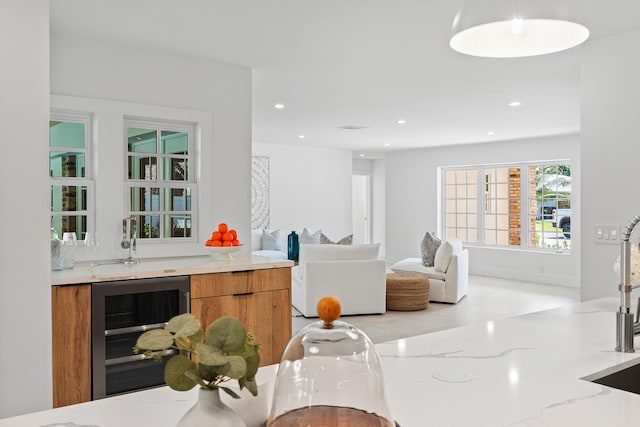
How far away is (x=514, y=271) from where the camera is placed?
29.0 feet

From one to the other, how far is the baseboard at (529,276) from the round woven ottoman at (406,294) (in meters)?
3.13

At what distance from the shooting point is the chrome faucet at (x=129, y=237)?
3459 mm

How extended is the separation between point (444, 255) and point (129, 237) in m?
4.52

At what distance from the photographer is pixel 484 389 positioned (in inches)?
49.6

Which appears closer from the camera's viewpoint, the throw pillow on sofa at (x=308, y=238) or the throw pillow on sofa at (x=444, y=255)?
the throw pillow on sofa at (x=444, y=255)

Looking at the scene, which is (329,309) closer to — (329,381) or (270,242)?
(329,381)

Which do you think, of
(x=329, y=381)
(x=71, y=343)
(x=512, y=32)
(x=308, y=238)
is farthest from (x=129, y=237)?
(x=308, y=238)

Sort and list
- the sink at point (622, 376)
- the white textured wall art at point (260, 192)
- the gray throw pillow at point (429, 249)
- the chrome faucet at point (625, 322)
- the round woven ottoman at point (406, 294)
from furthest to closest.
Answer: the white textured wall art at point (260, 192) < the gray throw pillow at point (429, 249) < the round woven ottoman at point (406, 294) < the chrome faucet at point (625, 322) < the sink at point (622, 376)

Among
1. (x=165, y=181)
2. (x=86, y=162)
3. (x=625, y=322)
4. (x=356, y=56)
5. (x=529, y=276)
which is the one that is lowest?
(x=529, y=276)

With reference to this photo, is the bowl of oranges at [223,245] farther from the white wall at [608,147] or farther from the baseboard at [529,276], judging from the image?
the baseboard at [529,276]

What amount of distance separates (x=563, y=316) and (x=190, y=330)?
185 cm

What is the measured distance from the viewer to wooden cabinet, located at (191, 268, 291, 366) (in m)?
3.15

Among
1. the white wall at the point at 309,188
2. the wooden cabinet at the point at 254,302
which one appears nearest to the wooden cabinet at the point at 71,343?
the wooden cabinet at the point at 254,302

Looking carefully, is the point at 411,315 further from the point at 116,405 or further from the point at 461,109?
the point at 116,405
